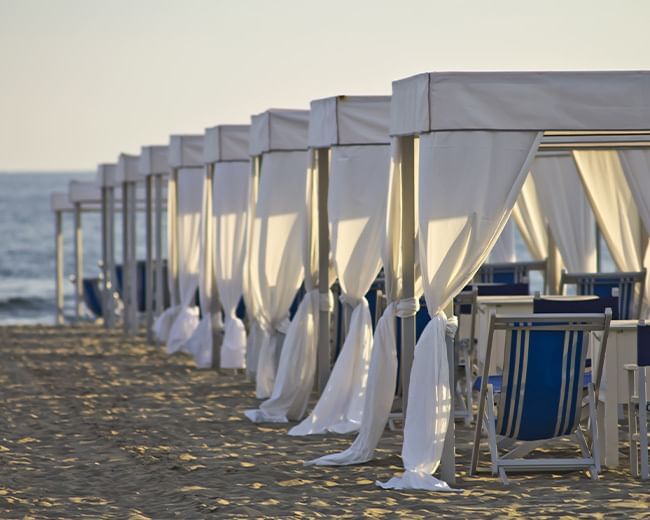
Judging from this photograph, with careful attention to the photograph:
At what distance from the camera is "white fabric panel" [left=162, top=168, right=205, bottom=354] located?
13.1 metres

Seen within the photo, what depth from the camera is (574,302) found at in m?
7.48

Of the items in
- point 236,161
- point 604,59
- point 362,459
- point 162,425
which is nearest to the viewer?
point 362,459

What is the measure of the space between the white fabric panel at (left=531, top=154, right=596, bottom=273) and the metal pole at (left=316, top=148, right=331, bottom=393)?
3.31m

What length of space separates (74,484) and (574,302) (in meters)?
2.68

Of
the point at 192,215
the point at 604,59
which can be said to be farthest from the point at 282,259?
the point at 604,59

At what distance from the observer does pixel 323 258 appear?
9211 mm

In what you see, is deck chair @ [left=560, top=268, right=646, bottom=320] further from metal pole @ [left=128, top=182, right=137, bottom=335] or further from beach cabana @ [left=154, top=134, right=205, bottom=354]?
metal pole @ [left=128, top=182, right=137, bottom=335]

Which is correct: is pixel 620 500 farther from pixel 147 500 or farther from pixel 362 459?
pixel 147 500

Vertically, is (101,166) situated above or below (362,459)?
above

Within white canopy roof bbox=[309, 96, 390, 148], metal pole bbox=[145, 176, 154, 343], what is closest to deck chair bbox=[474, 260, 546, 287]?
white canopy roof bbox=[309, 96, 390, 148]

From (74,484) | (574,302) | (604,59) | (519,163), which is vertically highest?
(604,59)

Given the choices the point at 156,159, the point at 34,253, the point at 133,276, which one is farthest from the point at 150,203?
the point at 34,253

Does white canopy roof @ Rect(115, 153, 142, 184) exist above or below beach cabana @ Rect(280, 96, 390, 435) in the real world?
above

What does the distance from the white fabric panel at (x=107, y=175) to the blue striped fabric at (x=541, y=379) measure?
11.5 meters
